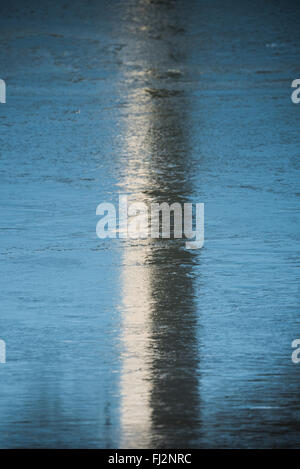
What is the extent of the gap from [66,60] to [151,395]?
8.34 m

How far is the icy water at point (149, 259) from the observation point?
3.33 m

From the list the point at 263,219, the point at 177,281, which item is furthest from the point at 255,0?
the point at 177,281

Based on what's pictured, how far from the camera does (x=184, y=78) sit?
10.4 m

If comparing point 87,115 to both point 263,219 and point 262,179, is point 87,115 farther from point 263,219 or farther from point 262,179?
point 263,219
